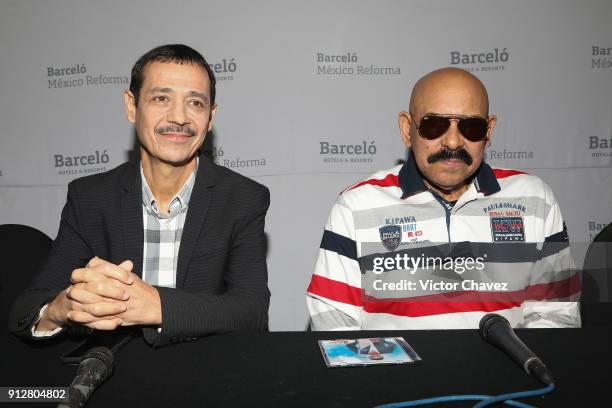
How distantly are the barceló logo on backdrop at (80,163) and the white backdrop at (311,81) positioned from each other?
2 centimetres

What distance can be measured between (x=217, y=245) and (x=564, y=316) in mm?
1258

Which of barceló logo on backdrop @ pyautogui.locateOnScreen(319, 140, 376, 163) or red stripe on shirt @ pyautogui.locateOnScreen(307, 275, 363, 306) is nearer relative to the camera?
red stripe on shirt @ pyautogui.locateOnScreen(307, 275, 363, 306)

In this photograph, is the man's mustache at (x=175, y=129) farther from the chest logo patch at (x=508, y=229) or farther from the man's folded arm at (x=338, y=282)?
the chest logo patch at (x=508, y=229)

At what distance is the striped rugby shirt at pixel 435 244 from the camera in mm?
1910

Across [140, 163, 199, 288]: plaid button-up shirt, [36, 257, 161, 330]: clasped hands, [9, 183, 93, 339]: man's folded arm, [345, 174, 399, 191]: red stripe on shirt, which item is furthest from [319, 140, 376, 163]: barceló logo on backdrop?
[36, 257, 161, 330]: clasped hands

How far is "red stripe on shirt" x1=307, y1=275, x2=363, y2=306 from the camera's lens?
6.48 ft

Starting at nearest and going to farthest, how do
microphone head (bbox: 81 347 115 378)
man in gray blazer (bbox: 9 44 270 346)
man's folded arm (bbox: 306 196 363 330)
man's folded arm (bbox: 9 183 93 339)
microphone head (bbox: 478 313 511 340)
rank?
microphone head (bbox: 81 347 115 378), microphone head (bbox: 478 313 511 340), man's folded arm (bbox: 9 183 93 339), man in gray blazer (bbox: 9 44 270 346), man's folded arm (bbox: 306 196 363 330)

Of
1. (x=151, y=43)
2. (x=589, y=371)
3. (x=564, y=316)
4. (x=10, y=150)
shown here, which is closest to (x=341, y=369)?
(x=589, y=371)

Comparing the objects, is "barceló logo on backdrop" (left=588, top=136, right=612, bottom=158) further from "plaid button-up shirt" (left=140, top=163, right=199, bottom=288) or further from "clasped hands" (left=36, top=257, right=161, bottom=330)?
"clasped hands" (left=36, top=257, right=161, bottom=330)

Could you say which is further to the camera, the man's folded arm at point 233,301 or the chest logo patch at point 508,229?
the chest logo patch at point 508,229

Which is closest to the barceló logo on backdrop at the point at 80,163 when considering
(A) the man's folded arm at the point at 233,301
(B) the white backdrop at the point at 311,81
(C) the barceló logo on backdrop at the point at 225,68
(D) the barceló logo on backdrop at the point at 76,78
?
(B) the white backdrop at the point at 311,81

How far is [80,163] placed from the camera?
347 cm

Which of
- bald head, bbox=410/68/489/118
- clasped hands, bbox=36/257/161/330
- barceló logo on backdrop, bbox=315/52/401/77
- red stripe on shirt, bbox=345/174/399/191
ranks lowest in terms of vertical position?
clasped hands, bbox=36/257/161/330

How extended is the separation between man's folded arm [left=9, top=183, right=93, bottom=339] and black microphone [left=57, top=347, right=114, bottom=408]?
36cm
